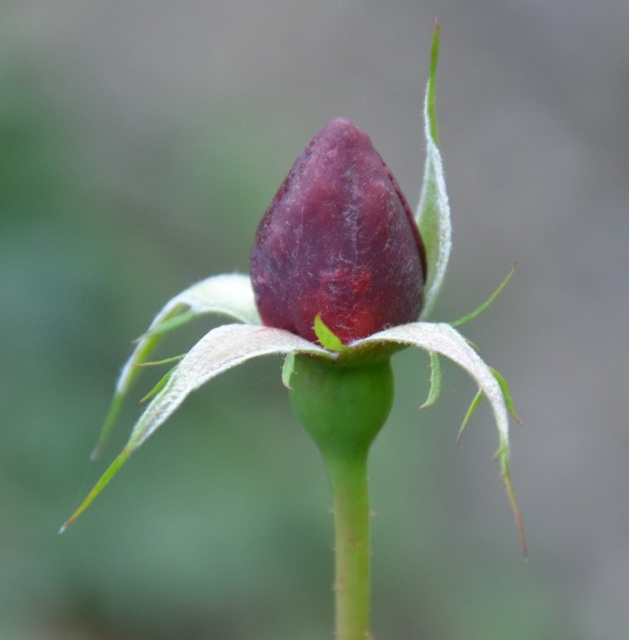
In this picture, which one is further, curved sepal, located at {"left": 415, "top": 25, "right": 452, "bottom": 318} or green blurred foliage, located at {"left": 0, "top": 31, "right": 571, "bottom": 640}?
green blurred foliage, located at {"left": 0, "top": 31, "right": 571, "bottom": 640}

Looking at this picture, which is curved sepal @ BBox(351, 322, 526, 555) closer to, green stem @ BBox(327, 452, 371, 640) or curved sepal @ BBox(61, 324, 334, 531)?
curved sepal @ BBox(61, 324, 334, 531)

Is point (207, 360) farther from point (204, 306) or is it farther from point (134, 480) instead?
point (134, 480)

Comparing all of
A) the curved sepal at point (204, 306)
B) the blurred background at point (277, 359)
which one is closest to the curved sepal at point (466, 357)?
the curved sepal at point (204, 306)

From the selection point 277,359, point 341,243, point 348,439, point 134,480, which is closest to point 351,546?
point 348,439

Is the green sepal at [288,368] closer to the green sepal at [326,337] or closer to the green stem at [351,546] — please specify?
the green sepal at [326,337]

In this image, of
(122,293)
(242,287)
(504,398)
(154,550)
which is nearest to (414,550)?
(154,550)

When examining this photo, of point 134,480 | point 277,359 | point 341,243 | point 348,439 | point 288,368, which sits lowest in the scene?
point 134,480

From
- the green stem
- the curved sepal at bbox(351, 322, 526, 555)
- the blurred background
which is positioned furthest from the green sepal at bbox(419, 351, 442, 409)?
the blurred background
